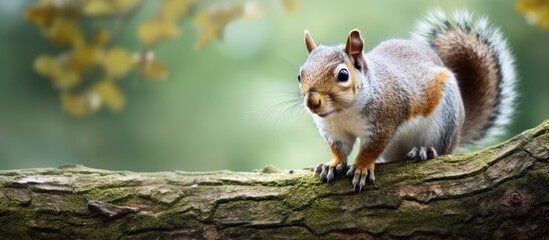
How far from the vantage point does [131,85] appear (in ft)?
14.9

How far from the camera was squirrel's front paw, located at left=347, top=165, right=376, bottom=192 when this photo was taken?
2.13 m

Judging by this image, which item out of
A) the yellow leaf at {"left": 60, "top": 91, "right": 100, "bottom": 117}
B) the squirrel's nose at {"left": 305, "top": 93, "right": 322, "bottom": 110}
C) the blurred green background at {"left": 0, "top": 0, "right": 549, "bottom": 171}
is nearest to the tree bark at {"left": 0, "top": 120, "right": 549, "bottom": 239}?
the squirrel's nose at {"left": 305, "top": 93, "right": 322, "bottom": 110}

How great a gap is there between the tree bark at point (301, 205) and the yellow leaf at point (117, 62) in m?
1.24

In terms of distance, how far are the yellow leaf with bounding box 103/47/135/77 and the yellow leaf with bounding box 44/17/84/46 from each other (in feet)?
0.55

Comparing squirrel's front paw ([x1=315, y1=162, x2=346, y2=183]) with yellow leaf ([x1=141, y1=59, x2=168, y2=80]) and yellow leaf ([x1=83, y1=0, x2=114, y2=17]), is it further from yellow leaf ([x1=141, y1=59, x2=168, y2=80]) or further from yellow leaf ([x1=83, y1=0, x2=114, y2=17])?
yellow leaf ([x1=83, y1=0, x2=114, y2=17])

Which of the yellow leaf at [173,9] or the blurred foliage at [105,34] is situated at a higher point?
the yellow leaf at [173,9]

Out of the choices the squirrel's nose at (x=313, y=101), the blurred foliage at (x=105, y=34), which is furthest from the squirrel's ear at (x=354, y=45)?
the blurred foliage at (x=105, y=34)

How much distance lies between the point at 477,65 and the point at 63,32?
5.74ft

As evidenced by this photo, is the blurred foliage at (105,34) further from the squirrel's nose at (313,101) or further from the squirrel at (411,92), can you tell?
the squirrel's nose at (313,101)

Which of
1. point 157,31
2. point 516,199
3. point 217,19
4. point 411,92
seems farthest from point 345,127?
point 157,31

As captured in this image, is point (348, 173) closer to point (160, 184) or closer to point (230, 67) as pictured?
point (160, 184)

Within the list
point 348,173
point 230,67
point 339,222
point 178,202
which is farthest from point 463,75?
point 230,67

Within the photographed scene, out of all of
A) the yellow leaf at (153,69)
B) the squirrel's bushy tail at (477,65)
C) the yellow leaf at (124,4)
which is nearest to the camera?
the squirrel's bushy tail at (477,65)

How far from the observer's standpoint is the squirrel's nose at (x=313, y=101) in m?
2.00
